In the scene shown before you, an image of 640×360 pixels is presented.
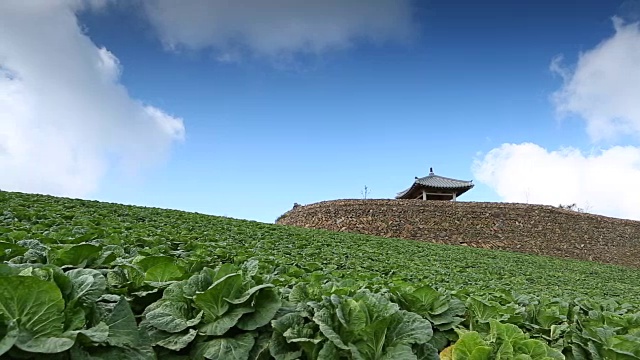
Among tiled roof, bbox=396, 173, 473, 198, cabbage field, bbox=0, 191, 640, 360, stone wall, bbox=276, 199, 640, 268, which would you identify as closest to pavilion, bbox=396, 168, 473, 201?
tiled roof, bbox=396, 173, 473, 198

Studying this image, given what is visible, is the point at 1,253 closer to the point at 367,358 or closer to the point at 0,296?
Answer: the point at 0,296

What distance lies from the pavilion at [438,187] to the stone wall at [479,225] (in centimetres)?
336

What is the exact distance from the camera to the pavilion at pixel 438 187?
1658 centimetres

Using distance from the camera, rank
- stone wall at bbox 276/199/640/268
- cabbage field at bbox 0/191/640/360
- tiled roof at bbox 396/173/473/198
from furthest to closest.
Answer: tiled roof at bbox 396/173/473/198 < stone wall at bbox 276/199/640/268 < cabbage field at bbox 0/191/640/360

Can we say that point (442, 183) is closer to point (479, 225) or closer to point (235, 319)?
point (479, 225)

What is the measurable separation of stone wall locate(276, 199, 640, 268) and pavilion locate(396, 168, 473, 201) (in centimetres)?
336

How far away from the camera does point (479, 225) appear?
42.0ft

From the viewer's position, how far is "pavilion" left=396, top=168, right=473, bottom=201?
16.6 m

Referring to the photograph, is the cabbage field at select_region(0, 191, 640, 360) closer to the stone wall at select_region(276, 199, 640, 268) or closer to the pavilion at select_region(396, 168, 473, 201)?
the stone wall at select_region(276, 199, 640, 268)

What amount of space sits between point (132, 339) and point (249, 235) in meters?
5.05

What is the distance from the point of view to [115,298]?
1.03m

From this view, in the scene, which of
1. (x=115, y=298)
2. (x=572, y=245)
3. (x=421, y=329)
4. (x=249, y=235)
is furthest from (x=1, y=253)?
(x=572, y=245)

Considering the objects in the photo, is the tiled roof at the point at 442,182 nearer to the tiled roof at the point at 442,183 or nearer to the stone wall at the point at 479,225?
the tiled roof at the point at 442,183

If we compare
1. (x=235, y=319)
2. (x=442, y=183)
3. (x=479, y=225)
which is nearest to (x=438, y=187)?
(x=442, y=183)
